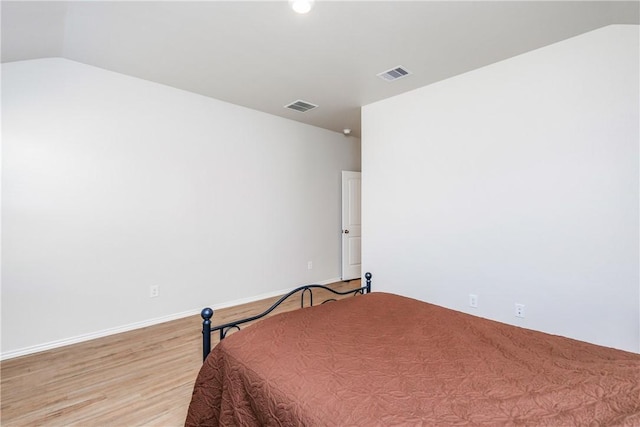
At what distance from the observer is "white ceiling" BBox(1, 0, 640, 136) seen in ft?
6.90

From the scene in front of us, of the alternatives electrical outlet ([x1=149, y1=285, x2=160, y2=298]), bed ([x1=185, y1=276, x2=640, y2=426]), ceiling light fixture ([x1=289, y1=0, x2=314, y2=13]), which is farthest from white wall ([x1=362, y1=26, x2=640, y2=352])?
electrical outlet ([x1=149, y1=285, x2=160, y2=298])

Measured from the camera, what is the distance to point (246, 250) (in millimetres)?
4223

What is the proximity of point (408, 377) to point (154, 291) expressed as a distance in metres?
3.15

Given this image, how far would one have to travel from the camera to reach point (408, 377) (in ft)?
3.87

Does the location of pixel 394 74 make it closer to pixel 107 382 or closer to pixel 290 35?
pixel 290 35

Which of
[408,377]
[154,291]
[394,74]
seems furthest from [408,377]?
[154,291]

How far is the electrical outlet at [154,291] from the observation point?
3.39m

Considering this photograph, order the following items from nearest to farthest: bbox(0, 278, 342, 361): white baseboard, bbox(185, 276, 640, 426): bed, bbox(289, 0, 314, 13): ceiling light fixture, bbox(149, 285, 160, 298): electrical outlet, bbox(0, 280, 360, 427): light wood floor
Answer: bbox(185, 276, 640, 426): bed < bbox(0, 280, 360, 427): light wood floor < bbox(289, 0, 314, 13): ceiling light fixture < bbox(0, 278, 342, 361): white baseboard < bbox(149, 285, 160, 298): electrical outlet

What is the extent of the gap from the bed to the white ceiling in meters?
2.11

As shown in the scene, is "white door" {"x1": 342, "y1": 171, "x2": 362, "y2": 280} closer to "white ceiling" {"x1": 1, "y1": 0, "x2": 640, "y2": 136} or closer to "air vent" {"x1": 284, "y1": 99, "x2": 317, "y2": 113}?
"air vent" {"x1": 284, "y1": 99, "x2": 317, "y2": 113}

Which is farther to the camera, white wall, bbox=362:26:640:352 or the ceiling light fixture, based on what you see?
white wall, bbox=362:26:640:352

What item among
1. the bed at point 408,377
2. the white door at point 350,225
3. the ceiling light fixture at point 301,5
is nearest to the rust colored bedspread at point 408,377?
the bed at point 408,377

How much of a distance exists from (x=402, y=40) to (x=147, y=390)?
332 centimetres

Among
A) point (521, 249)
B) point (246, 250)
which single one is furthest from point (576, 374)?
point (246, 250)
